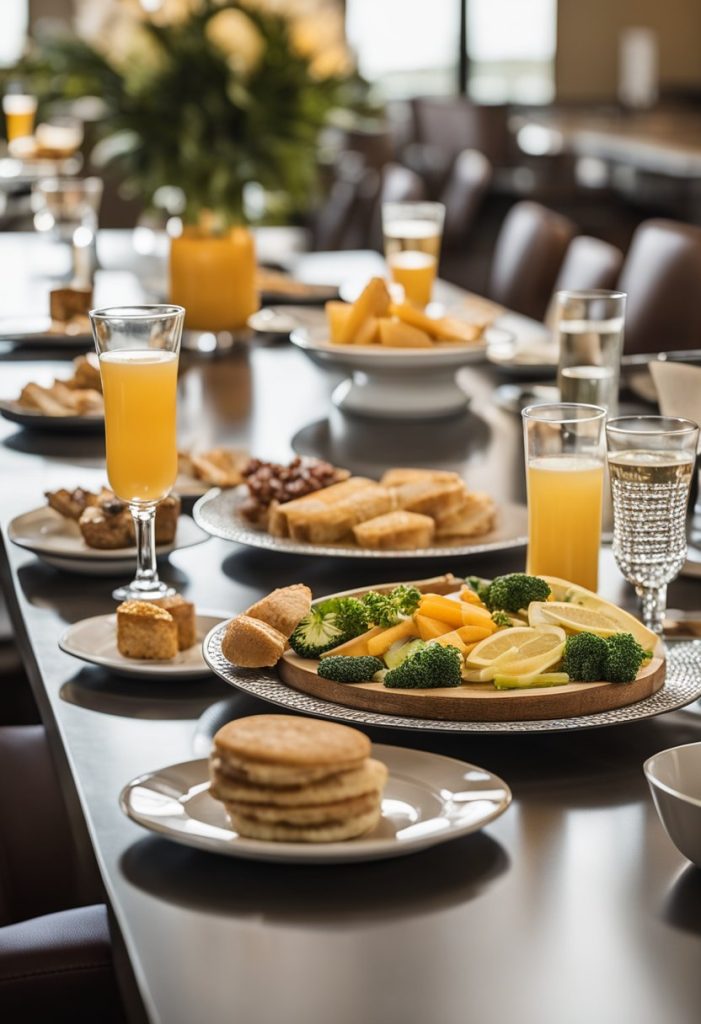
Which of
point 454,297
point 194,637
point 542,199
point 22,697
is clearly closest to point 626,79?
point 542,199

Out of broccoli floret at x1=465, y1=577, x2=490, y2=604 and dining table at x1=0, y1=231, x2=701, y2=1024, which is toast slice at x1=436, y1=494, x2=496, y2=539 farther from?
broccoli floret at x1=465, y1=577, x2=490, y2=604

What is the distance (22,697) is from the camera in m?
2.04

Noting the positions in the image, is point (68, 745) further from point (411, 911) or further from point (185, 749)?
point (411, 911)

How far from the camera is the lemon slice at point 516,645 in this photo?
1012 millimetres

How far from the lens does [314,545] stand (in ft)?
4.59

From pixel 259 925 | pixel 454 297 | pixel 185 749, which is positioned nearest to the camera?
pixel 259 925

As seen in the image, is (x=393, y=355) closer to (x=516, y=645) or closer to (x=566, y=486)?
(x=566, y=486)

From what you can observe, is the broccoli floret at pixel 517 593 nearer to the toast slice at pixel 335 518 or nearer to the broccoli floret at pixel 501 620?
the broccoli floret at pixel 501 620

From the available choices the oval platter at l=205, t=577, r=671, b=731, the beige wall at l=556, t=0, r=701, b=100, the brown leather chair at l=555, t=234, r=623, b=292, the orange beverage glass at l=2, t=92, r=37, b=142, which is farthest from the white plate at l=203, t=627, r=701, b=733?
the beige wall at l=556, t=0, r=701, b=100

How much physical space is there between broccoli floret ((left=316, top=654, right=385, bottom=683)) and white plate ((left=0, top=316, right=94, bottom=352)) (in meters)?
1.64

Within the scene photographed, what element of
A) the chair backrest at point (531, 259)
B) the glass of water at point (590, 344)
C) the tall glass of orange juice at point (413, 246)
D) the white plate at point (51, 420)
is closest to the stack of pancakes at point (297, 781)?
the glass of water at point (590, 344)

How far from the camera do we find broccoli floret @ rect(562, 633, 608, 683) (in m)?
1.00

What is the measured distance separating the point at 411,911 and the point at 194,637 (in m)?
0.42

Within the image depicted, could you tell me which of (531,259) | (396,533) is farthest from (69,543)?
(531,259)
